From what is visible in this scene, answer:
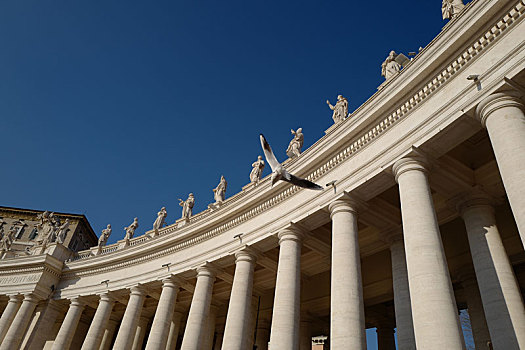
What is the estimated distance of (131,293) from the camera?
132ft

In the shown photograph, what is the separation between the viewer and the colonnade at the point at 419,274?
15.8 metres

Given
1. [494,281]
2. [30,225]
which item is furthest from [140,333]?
[30,225]

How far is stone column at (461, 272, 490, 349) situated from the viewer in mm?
23422

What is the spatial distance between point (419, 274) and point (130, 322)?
99.6ft

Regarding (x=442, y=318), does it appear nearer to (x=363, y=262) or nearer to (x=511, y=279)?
(x=511, y=279)

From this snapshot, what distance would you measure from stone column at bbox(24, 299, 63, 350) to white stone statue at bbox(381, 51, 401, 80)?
151 feet

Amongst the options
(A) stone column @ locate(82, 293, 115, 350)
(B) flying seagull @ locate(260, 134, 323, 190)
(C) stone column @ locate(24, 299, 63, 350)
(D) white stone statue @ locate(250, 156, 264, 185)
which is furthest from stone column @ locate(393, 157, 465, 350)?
(C) stone column @ locate(24, 299, 63, 350)

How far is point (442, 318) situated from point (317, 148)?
47.7 feet

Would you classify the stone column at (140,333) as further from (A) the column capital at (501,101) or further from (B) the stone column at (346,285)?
(A) the column capital at (501,101)

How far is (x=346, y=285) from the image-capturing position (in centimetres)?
2091

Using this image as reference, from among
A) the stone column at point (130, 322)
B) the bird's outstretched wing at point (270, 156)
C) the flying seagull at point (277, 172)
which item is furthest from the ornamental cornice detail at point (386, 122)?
the bird's outstretched wing at point (270, 156)

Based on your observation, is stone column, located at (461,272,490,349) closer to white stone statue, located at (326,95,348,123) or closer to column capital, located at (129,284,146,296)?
white stone statue, located at (326,95,348,123)

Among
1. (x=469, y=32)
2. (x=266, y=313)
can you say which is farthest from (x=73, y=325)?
(x=469, y=32)

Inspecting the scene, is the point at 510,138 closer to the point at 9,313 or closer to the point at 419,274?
the point at 419,274
